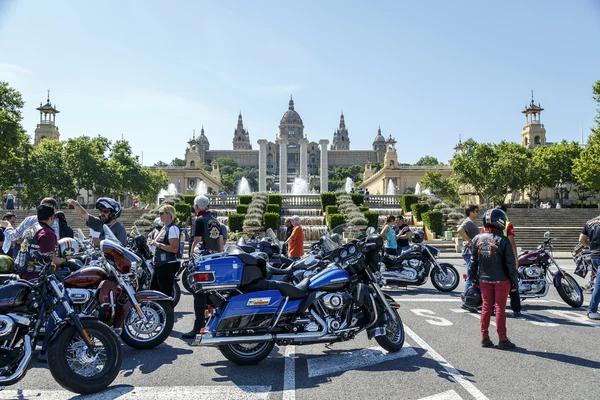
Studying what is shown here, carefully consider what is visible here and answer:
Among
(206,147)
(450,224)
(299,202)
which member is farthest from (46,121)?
(206,147)

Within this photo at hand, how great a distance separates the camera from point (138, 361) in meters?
6.09

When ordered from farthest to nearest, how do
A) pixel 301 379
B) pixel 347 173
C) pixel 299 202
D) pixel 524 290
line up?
pixel 347 173, pixel 299 202, pixel 524 290, pixel 301 379

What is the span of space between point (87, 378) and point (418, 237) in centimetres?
862

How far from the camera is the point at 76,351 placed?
192 inches

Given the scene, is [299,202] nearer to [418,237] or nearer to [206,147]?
[418,237]

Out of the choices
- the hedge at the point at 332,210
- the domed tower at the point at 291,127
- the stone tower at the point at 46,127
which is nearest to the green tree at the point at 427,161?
the domed tower at the point at 291,127

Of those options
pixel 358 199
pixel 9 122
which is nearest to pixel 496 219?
pixel 358 199

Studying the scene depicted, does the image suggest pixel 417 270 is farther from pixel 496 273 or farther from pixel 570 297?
pixel 496 273

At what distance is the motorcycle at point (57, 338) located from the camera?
15.5 ft

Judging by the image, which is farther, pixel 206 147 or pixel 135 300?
pixel 206 147

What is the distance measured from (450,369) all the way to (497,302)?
1.37m

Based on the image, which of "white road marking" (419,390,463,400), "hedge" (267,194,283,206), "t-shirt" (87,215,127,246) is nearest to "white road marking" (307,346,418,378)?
"white road marking" (419,390,463,400)

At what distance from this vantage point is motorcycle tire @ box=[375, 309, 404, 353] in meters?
6.22

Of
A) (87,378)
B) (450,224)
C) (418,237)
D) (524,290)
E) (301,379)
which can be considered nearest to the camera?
(87,378)
